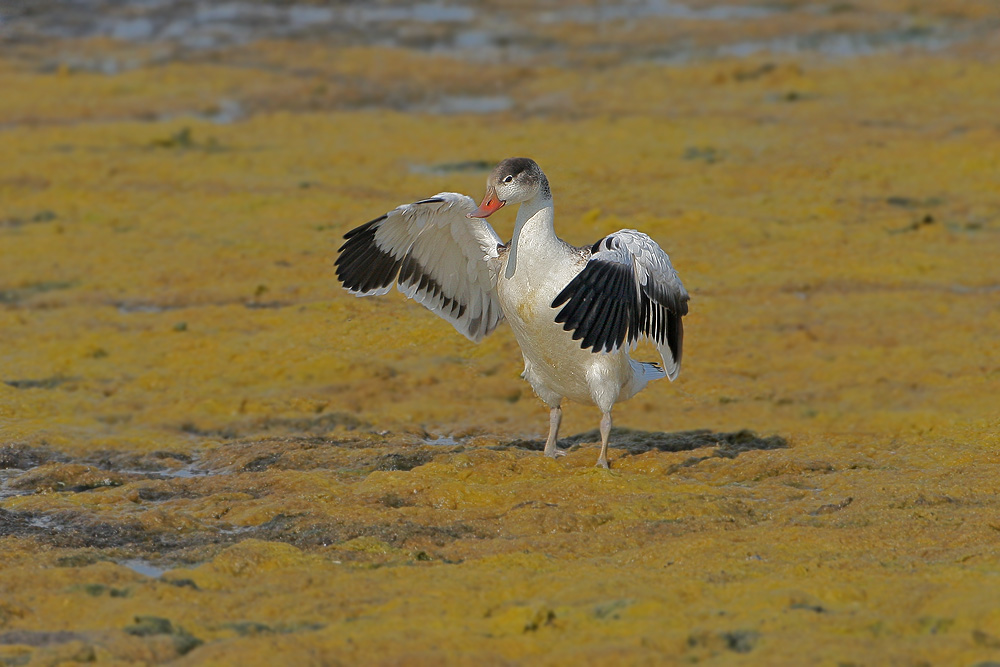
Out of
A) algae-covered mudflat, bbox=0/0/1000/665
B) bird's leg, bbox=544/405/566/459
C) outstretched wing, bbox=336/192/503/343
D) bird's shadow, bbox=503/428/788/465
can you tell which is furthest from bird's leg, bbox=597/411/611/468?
outstretched wing, bbox=336/192/503/343

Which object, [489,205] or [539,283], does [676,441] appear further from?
[489,205]

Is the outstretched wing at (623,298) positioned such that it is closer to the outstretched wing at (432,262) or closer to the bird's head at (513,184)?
the bird's head at (513,184)

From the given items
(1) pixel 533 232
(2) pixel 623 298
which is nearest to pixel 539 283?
(1) pixel 533 232

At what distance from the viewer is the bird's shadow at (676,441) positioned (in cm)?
991

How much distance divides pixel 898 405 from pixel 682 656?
623 cm

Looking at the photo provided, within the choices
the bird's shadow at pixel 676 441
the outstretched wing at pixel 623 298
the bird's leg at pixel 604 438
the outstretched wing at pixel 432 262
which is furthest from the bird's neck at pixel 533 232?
the bird's shadow at pixel 676 441

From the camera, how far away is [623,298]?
8047mm

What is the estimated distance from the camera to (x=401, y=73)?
971 inches

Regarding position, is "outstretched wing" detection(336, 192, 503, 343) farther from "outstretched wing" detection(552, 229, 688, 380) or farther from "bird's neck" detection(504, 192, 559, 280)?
"outstretched wing" detection(552, 229, 688, 380)

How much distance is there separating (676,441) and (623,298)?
2.41m

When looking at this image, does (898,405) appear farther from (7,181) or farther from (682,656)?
(7,181)

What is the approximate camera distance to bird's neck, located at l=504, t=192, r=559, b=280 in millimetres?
8680

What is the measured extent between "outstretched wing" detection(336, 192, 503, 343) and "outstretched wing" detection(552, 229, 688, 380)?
1.27 meters

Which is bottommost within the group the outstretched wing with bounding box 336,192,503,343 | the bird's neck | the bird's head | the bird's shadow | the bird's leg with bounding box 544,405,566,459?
the bird's shadow
